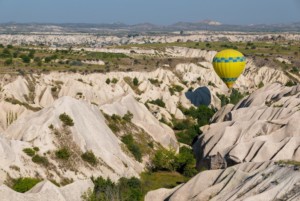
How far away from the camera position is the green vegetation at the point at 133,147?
4941 centimetres

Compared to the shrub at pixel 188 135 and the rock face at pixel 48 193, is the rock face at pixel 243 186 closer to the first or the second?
the rock face at pixel 48 193

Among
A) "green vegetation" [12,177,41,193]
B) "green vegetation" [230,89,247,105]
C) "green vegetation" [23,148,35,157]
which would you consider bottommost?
"green vegetation" [230,89,247,105]

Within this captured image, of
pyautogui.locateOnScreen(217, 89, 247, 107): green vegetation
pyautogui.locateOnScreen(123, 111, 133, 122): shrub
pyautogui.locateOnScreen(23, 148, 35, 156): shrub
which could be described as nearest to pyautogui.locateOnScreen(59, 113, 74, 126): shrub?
pyautogui.locateOnScreen(23, 148, 35, 156): shrub

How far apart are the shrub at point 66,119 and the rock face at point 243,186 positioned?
11.2 m

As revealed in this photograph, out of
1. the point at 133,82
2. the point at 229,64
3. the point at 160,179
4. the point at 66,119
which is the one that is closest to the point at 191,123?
the point at 229,64

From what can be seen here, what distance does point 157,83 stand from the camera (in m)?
94.4

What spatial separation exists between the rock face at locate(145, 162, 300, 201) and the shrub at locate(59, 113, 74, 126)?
11.2m

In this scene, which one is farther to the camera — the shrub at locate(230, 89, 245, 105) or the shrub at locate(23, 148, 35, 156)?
the shrub at locate(230, 89, 245, 105)

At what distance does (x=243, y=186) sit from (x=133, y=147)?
19175mm

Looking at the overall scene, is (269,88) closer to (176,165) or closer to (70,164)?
(176,165)

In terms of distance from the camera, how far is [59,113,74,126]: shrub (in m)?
45.8

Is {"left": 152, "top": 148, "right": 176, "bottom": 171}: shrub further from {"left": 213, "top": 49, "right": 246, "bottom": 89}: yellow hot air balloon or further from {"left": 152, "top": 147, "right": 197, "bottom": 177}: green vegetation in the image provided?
{"left": 213, "top": 49, "right": 246, "bottom": 89}: yellow hot air balloon

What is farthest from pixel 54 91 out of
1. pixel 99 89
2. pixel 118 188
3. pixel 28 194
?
pixel 28 194

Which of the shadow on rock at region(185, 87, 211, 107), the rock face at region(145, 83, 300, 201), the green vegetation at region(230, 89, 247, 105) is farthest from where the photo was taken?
the green vegetation at region(230, 89, 247, 105)
